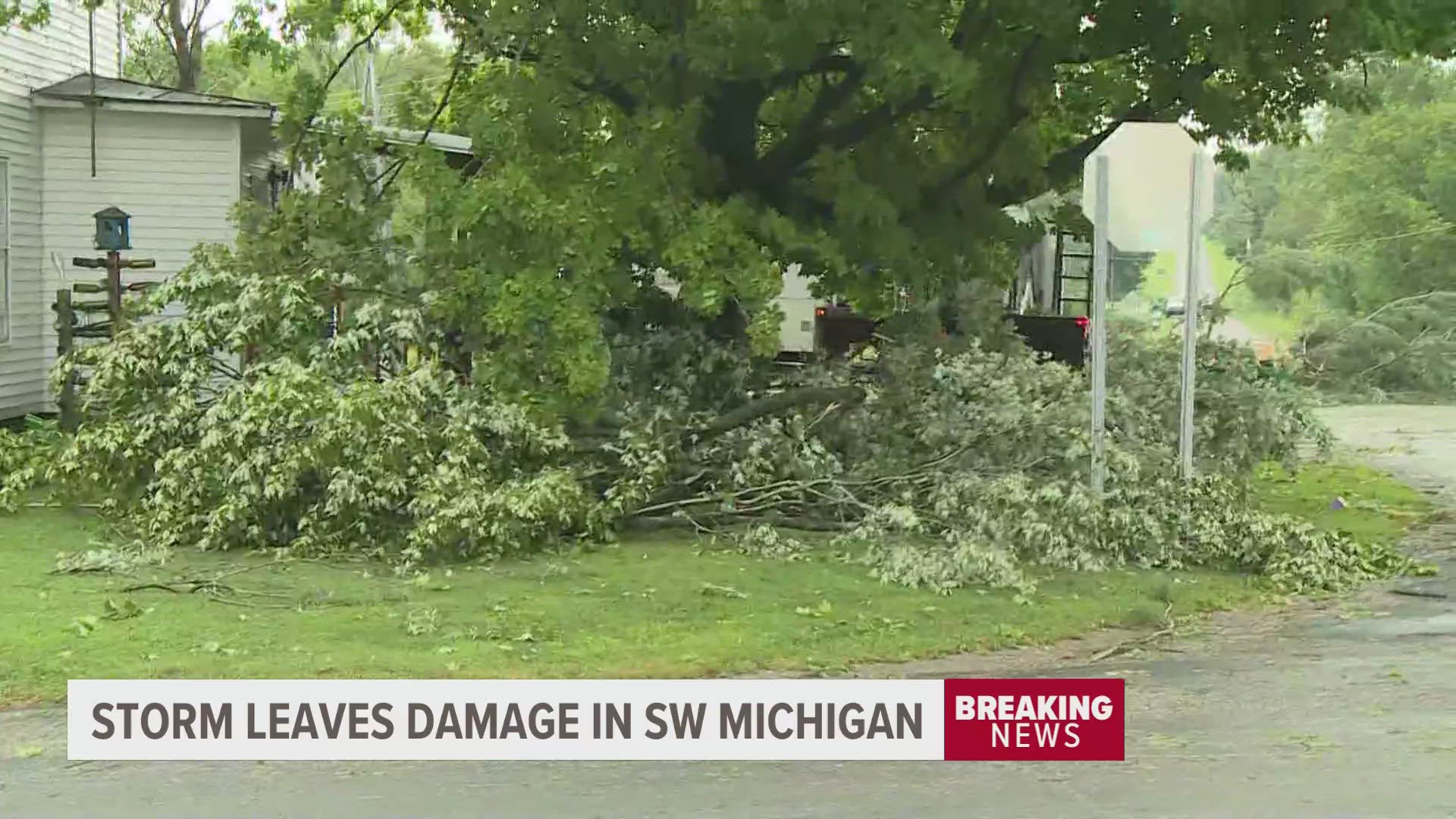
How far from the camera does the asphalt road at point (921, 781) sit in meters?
4.70

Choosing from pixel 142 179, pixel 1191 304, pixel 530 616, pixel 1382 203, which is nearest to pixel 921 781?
pixel 530 616

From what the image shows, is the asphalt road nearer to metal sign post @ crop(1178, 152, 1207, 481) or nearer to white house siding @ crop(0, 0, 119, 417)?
metal sign post @ crop(1178, 152, 1207, 481)

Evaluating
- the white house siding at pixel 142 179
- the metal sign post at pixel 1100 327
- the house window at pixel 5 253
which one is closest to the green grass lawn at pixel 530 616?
the metal sign post at pixel 1100 327

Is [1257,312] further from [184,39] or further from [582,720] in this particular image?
[582,720]

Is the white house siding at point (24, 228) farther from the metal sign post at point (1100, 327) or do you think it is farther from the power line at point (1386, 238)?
the power line at point (1386, 238)

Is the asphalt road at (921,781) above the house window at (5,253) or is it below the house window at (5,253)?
below

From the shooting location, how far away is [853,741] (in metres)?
5.36

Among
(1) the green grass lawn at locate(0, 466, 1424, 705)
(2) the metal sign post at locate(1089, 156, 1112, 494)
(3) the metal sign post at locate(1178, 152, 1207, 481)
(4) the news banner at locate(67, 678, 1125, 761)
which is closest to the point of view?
(4) the news banner at locate(67, 678, 1125, 761)

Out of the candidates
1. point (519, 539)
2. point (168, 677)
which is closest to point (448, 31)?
point (519, 539)

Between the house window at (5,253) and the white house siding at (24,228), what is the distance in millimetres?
39

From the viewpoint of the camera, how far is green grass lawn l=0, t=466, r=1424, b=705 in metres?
6.34

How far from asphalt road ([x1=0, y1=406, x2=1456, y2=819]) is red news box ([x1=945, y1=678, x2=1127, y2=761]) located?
0.34ft

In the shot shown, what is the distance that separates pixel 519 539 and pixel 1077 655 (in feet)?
12.3

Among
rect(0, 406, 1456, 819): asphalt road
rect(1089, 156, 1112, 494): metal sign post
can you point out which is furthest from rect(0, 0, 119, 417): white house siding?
rect(1089, 156, 1112, 494): metal sign post
